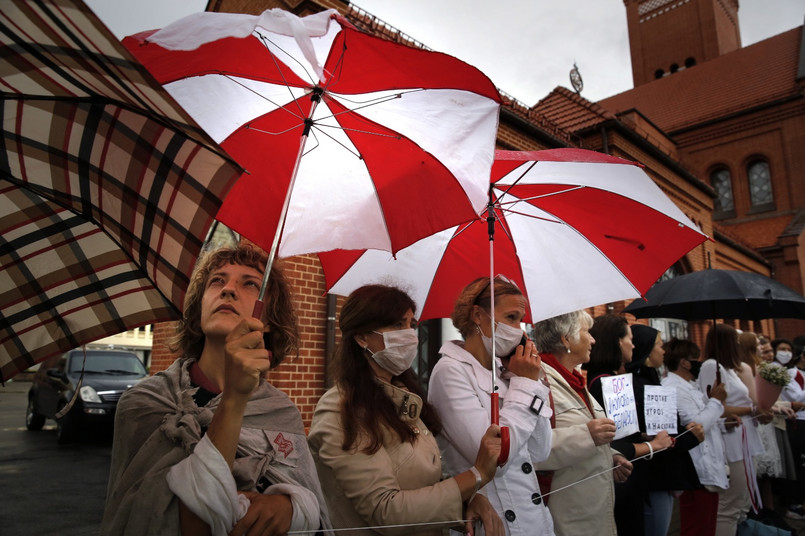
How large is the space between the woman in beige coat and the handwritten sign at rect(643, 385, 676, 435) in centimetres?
58

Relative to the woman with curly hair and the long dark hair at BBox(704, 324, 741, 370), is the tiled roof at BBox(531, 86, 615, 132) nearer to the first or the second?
the long dark hair at BBox(704, 324, 741, 370)

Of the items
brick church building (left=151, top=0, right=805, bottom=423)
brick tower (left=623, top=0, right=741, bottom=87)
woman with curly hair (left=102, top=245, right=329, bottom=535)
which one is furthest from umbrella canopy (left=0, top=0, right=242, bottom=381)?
brick tower (left=623, top=0, right=741, bottom=87)

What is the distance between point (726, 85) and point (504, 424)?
38560 millimetres

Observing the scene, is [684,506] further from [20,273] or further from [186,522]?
[20,273]

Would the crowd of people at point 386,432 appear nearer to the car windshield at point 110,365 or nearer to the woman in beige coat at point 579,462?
the woman in beige coat at point 579,462

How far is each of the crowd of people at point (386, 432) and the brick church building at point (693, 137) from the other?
3.91 feet

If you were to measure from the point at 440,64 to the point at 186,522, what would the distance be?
165cm

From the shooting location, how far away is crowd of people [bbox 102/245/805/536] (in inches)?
55.9

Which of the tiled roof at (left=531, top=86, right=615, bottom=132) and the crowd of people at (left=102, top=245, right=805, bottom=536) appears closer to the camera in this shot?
the crowd of people at (left=102, top=245, right=805, bottom=536)

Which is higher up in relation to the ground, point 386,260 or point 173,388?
point 386,260

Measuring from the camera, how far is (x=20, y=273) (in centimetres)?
176

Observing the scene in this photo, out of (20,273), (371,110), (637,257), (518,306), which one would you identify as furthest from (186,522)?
(637,257)

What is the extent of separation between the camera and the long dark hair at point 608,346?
383 cm

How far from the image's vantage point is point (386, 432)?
2.16m
